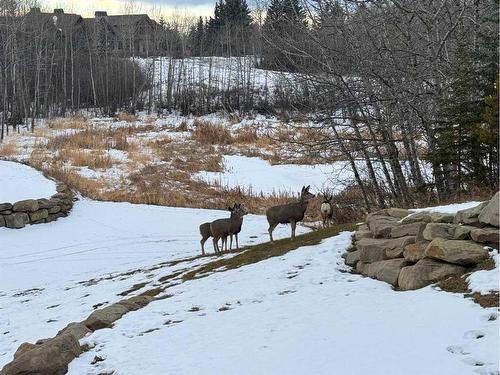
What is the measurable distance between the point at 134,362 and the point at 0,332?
3973 millimetres

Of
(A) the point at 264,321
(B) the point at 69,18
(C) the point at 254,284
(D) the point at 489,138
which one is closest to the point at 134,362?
(A) the point at 264,321

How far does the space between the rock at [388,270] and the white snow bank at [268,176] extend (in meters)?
15.1

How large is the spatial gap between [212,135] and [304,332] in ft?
106

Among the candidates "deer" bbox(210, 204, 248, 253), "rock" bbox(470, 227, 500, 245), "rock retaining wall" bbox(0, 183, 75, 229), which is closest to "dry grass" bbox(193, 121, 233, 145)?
"rock retaining wall" bbox(0, 183, 75, 229)

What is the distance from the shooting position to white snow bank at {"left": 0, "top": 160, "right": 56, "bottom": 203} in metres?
17.2

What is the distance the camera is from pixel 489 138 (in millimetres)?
8969

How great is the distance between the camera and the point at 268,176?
2648 centimetres

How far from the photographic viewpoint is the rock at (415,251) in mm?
6270


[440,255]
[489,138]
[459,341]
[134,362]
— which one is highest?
[489,138]

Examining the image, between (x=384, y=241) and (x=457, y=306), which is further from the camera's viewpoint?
(x=384, y=241)

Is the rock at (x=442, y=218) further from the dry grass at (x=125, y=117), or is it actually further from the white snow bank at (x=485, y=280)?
the dry grass at (x=125, y=117)

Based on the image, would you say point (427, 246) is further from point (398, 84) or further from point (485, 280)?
point (398, 84)

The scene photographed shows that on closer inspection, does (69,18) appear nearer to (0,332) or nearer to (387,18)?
(387,18)

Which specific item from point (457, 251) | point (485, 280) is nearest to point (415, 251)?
point (457, 251)
